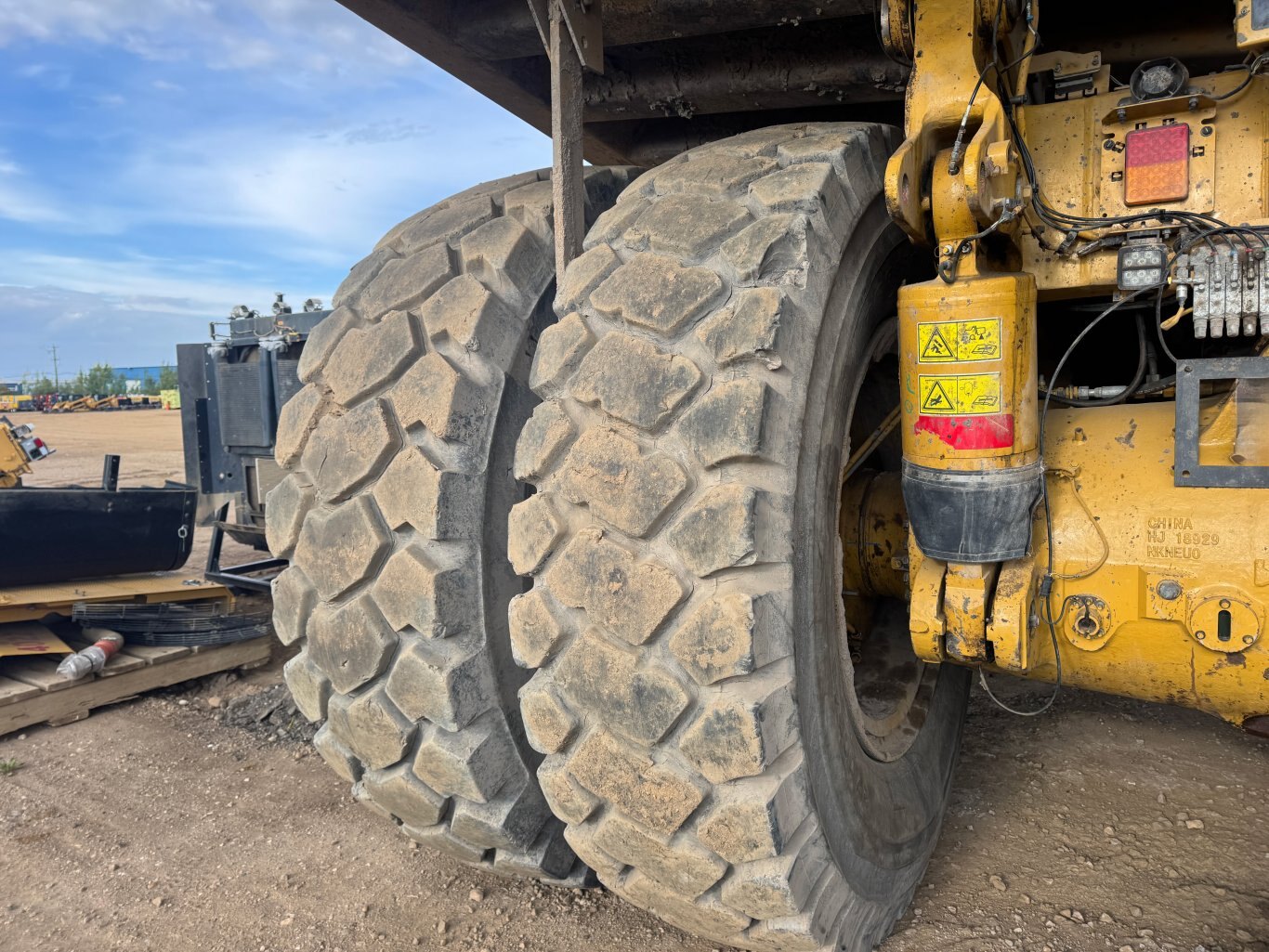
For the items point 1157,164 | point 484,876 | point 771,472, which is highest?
point 1157,164

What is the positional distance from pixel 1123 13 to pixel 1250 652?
1.74 meters

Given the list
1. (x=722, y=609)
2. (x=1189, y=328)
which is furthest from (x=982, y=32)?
(x=722, y=609)

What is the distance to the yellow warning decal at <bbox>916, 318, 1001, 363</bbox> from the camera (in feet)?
5.28

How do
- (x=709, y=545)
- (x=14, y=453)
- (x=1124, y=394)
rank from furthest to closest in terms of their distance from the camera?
1. (x=14, y=453)
2. (x=1124, y=394)
3. (x=709, y=545)

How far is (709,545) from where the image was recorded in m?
1.46

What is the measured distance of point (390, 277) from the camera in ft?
6.98

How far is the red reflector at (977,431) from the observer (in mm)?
1641

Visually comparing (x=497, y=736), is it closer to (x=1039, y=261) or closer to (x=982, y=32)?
(x=1039, y=261)

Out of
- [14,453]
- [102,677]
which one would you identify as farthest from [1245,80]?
[14,453]

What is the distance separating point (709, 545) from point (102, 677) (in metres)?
3.42

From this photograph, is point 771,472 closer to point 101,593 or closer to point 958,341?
point 958,341

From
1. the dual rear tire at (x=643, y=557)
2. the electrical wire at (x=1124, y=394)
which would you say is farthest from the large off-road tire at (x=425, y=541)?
the electrical wire at (x=1124, y=394)

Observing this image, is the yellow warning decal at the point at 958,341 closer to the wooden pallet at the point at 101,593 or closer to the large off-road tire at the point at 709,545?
the large off-road tire at the point at 709,545

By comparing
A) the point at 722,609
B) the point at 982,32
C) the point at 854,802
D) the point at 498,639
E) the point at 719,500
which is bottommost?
the point at 854,802
